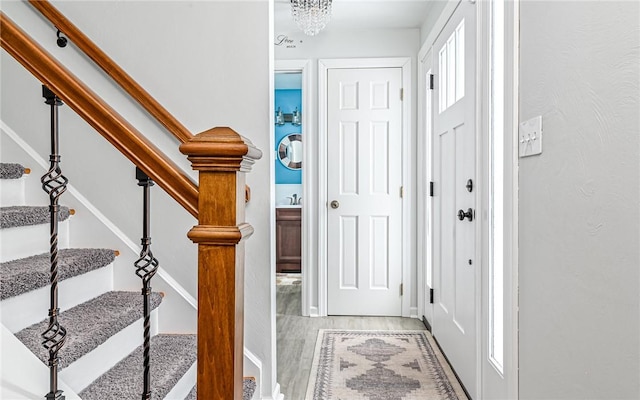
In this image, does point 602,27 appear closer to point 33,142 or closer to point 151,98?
point 151,98

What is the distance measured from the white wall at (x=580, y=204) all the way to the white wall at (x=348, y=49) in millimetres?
2410

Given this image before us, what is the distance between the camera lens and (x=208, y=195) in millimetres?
1002

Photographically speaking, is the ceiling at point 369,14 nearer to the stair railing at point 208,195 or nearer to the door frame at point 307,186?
the door frame at point 307,186

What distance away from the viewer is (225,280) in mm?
1007

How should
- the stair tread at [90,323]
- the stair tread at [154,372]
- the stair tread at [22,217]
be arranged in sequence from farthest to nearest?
the stair tread at [22,217]
the stair tread at [154,372]
the stair tread at [90,323]

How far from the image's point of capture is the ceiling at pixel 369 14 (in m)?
3.56

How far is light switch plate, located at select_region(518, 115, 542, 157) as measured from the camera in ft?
5.22

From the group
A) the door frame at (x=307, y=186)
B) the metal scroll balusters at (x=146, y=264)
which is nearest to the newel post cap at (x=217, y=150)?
the metal scroll balusters at (x=146, y=264)

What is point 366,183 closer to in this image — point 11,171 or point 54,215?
point 11,171

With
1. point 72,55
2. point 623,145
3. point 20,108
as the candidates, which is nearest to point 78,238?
point 20,108

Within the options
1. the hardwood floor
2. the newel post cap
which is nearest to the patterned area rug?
the hardwood floor

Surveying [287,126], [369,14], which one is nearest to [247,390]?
[369,14]

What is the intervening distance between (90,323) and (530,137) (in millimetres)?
1665

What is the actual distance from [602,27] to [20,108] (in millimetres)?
2464
